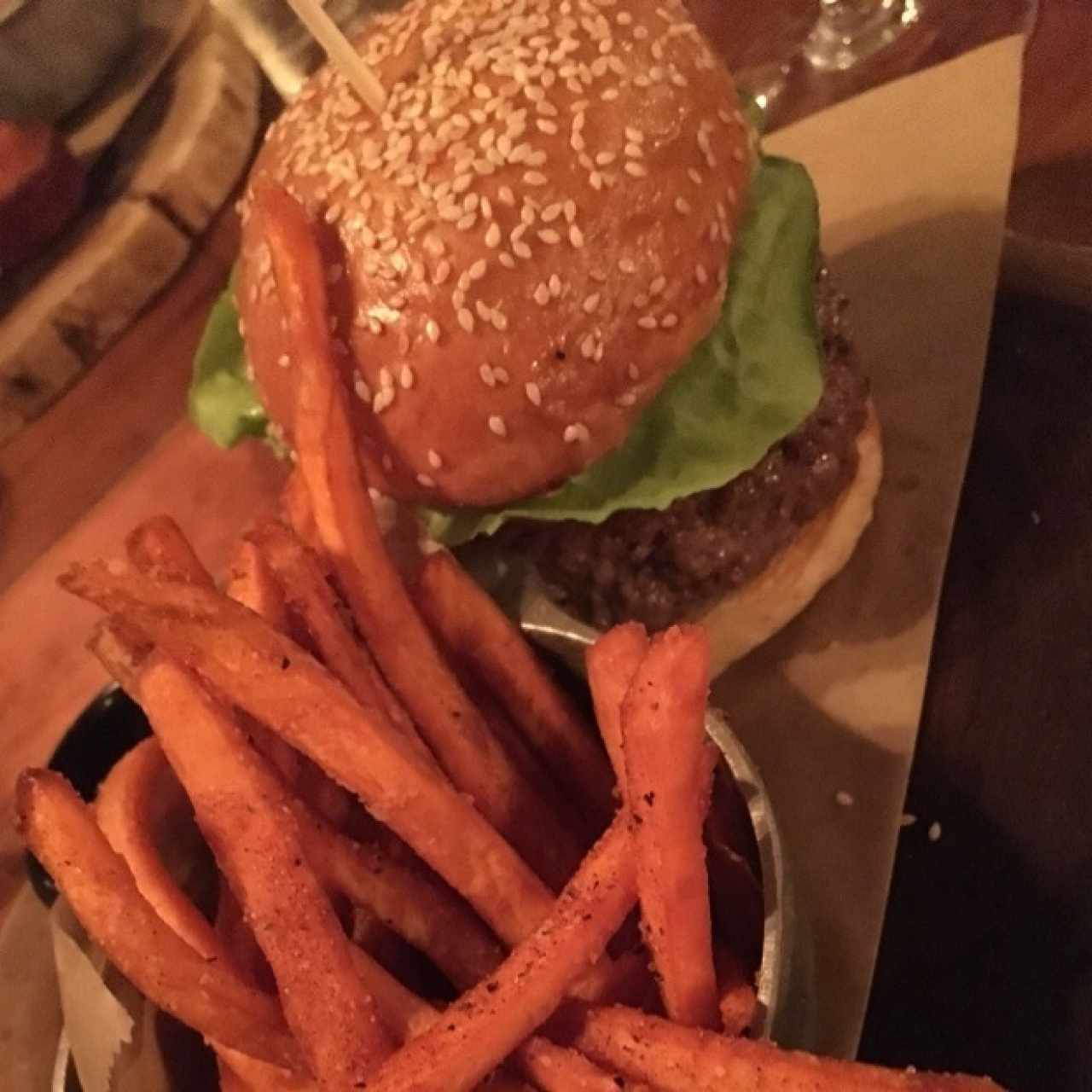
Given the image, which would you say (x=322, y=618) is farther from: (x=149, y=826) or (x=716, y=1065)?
(x=716, y=1065)

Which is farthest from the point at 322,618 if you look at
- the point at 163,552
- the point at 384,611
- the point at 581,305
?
the point at 581,305

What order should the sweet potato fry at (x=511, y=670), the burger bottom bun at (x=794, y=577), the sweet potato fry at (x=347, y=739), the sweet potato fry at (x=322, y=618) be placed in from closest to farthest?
the sweet potato fry at (x=347, y=739) < the sweet potato fry at (x=322, y=618) < the sweet potato fry at (x=511, y=670) < the burger bottom bun at (x=794, y=577)

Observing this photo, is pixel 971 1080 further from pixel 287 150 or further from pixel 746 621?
pixel 287 150

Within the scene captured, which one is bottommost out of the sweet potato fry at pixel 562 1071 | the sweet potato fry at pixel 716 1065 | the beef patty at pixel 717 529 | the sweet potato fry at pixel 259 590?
the beef patty at pixel 717 529

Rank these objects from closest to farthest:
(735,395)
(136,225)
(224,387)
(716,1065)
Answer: (716,1065), (735,395), (224,387), (136,225)

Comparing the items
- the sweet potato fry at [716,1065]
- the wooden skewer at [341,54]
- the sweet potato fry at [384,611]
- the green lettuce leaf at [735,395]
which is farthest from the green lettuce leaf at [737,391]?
the sweet potato fry at [716,1065]

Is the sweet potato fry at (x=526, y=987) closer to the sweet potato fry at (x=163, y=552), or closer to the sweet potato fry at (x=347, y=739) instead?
the sweet potato fry at (x=347, y=739)
